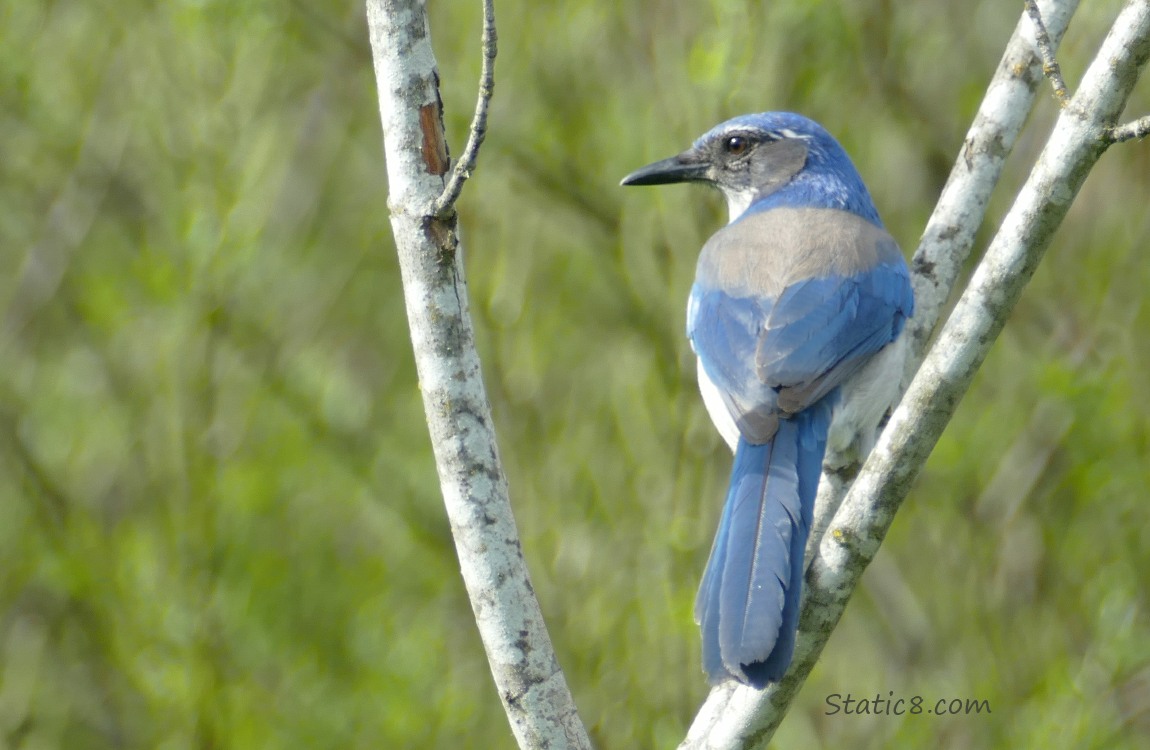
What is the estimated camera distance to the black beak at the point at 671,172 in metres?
5.38

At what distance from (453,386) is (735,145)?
9.33 feet

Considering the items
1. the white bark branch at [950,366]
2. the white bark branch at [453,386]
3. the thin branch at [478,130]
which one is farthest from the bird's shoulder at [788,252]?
the thin branch at [478,130]

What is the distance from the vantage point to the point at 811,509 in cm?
396

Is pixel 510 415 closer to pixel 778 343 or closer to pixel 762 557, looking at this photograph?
pixel 778 343

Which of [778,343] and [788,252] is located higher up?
[788,252]

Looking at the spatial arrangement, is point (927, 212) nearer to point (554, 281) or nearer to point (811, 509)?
point (554, 281)

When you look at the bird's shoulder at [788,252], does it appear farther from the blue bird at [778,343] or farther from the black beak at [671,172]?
the black beak at [671,172]

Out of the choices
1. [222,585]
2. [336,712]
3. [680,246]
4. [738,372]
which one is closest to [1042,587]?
[680,246]

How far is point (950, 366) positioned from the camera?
3252mm

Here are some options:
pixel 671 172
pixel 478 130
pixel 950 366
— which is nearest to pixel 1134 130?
pixel 950 366

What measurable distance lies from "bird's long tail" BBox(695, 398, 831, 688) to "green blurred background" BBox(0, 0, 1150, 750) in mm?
1904

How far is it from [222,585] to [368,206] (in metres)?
2.32

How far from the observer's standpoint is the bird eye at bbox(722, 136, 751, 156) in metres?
5.70

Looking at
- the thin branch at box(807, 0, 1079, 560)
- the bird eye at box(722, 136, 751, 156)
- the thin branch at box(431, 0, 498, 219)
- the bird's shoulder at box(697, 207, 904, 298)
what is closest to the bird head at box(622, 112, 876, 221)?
the bird eye at box(722, 136, 751, 156)
